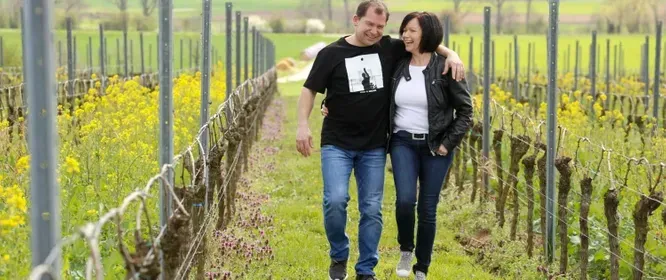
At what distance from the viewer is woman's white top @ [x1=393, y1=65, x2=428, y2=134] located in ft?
19.2

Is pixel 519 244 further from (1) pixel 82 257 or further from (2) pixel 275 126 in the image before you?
(2) pixel 275 126

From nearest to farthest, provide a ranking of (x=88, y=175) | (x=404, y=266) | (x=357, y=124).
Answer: (x=357, y=124) → (x=404, y=266) → (x=88, y=175)

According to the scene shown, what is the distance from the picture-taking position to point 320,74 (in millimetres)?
5957

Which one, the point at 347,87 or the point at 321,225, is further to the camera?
the point at 321,225

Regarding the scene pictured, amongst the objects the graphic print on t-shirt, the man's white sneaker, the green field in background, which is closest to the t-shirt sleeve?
the graphic print on t-shirt

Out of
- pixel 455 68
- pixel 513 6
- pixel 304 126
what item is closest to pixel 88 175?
pixel 304 126

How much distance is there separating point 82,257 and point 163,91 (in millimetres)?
1039

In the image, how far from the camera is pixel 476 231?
26.6ft

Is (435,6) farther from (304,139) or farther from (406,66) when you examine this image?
(304,139)

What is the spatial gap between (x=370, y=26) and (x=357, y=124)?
1.87ft

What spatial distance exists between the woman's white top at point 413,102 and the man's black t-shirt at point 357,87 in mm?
119

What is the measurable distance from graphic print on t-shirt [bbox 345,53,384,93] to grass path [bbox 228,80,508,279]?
129cm

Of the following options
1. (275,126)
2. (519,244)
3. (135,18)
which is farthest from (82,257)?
(135,18)

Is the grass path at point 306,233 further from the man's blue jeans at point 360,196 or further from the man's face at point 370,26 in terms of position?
the man's face at point 370,26
